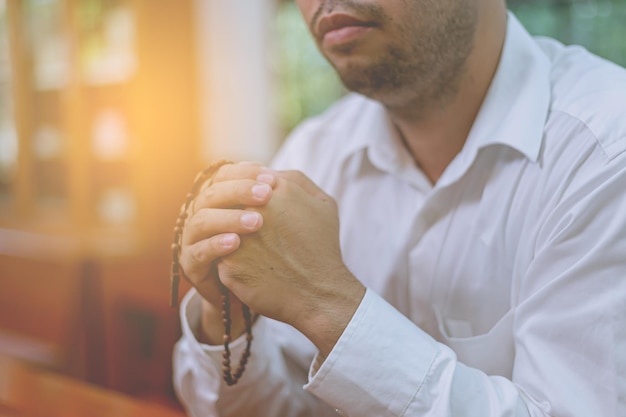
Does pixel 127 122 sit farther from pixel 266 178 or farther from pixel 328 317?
pixel 328 317

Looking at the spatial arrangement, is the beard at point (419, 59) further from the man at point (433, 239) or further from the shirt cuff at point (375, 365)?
the shirt cuff at point (375, 365)

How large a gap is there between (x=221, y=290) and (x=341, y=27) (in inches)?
18.9

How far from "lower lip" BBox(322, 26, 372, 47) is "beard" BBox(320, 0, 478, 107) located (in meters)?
0.02

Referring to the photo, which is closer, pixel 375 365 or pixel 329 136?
pixel 375 365

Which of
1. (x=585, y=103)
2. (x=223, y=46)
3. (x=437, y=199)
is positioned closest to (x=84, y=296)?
(x=223, y=46)

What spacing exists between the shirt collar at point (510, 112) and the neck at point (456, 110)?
29 millimetres

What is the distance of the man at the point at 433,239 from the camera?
87cm

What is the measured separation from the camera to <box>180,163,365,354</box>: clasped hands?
2.89ft

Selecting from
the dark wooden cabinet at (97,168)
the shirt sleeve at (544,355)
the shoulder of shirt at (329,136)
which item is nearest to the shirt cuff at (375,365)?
the shirt sleeve at (544,355)

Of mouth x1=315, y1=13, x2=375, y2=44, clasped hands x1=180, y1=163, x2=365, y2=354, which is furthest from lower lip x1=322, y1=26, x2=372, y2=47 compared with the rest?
clasped hands x1=180, y1=163, x2=365, y2=354

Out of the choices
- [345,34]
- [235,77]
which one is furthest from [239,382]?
[235,77]

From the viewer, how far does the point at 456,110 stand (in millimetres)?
1214

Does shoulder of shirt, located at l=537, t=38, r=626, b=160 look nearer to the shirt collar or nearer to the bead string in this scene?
the shirt collar

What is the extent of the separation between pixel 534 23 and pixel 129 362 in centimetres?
268
